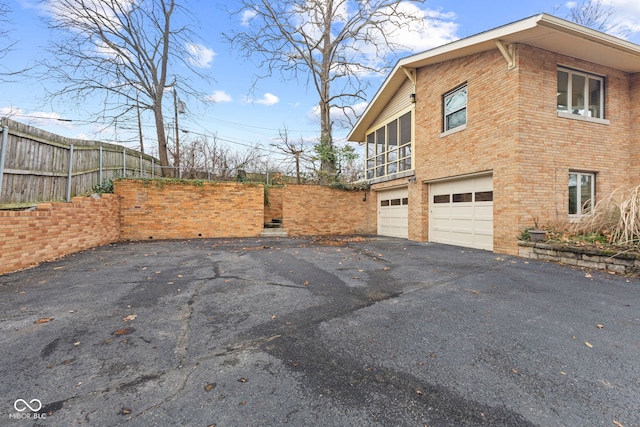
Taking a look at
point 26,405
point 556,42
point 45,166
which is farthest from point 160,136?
point 556,42

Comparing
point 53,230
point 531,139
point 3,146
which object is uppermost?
point 531,139

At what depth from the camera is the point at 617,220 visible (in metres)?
5.92

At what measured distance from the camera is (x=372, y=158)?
1384 centimetres

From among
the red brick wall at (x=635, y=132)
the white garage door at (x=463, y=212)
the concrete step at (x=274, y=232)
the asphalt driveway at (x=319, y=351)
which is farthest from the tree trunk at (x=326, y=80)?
the asphalt driveway at (x=319, y=351)

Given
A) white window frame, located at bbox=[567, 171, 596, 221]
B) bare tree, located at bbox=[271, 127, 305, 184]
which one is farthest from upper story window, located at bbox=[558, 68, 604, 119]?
bare tree, located at bbox=[271, 127, 305, 184]

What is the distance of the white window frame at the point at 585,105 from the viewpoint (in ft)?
24.3

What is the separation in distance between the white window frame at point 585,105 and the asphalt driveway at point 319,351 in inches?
201

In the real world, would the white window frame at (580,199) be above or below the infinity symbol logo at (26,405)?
above

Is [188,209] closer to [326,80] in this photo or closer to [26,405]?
[26,405]

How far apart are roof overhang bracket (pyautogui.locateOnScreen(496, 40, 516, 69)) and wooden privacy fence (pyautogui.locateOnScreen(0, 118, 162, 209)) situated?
11405 millimetres

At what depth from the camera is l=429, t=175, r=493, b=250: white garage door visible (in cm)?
773

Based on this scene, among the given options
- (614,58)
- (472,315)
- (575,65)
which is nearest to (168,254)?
(472,315)

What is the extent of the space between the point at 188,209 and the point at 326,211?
595 centimetres

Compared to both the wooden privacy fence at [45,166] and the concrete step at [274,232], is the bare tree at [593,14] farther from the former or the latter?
the wooden privacy fence at [45,166]
